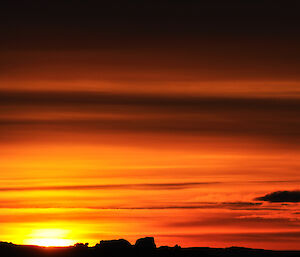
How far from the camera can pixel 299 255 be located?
196625mm

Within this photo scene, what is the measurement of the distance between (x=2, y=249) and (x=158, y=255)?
33248 mm

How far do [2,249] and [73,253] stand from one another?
14896mm

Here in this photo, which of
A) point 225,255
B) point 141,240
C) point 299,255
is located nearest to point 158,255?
point 141,240

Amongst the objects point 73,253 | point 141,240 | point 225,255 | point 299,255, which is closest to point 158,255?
point 141,240

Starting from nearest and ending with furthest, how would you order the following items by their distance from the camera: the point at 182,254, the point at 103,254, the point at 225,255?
the point at 103,254
the point at 182,254
the point at 225,255

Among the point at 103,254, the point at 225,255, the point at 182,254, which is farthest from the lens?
the point at 225,255

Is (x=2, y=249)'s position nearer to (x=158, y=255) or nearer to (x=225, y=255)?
(x=158, y=255)

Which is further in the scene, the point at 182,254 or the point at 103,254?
the point at 182,254

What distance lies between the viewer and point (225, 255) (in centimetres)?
19338

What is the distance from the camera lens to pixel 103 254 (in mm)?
163125

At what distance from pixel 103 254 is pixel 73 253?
6.42m

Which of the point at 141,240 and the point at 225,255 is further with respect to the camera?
the point at 225,255

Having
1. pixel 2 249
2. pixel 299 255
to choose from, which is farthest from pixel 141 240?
pixel 299 255

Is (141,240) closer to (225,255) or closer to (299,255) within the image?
(225,255)
